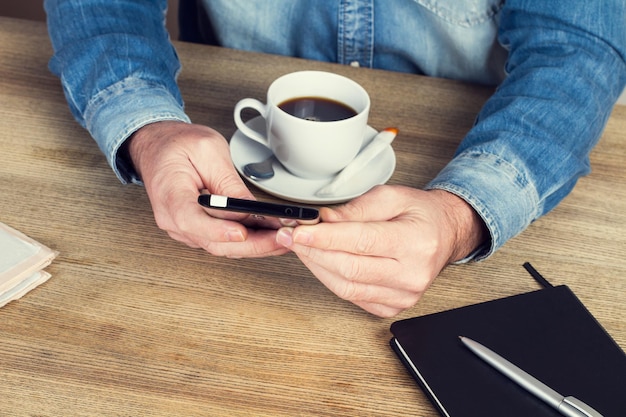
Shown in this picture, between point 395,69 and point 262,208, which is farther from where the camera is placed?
point 395,69

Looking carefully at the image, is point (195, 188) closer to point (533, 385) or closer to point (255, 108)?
point (255, 108)

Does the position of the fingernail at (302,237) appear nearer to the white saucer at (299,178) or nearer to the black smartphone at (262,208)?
the black smartphone at (262,208)

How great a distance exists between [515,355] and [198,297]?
1.07ft

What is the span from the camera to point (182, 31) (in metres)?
1.43

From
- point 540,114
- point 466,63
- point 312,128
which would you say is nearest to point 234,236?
point 312,128

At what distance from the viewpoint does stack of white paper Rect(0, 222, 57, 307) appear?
0.67 m

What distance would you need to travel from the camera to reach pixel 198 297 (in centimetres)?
70

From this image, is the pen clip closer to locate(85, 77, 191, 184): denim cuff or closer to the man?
the man

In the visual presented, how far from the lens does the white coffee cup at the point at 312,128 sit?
796 millimetres

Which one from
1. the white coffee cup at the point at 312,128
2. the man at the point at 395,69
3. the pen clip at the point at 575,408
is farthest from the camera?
the white coffee cup at the point at 312,128

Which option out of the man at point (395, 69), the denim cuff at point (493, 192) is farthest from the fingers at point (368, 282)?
the denim cuff at point (493, 192)

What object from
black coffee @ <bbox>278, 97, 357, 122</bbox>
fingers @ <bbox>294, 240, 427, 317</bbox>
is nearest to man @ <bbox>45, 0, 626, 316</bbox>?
fingers @ <bbox>294, 240, 427, 317</bbox>

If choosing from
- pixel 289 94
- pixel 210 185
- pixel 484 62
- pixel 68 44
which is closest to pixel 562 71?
pixel 484 62

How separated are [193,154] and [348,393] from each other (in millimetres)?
319
